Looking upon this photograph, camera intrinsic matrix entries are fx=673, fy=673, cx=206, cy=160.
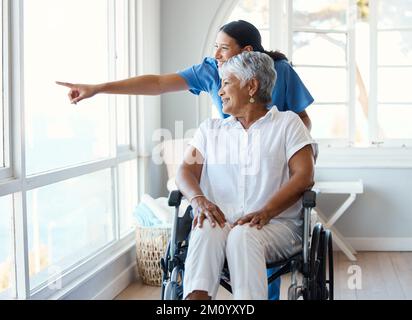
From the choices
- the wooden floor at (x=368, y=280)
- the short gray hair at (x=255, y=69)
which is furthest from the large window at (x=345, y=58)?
the short gray hair at (x=255, y=69)

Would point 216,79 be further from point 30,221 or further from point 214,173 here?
point 30,221

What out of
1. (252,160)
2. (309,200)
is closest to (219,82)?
(252,160)

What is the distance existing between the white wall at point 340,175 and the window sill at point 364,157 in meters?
0.05

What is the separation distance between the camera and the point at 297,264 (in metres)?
2.39

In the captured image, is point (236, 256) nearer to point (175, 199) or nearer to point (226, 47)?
point (175, 199)

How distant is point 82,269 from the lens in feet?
11.6

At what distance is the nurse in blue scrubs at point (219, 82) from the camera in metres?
2.74

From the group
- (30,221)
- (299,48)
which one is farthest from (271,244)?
(299,48)

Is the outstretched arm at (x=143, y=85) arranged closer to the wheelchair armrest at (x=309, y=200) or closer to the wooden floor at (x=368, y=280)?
the wheelchair armrest at (x=309, y=200)

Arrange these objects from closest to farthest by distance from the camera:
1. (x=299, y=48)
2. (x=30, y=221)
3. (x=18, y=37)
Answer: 1. (x=18, y=37)
2. (x=30, y=221)
3. (x=299, y=48)

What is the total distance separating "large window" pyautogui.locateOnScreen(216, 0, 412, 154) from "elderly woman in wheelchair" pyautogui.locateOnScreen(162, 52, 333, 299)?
8.63 ft

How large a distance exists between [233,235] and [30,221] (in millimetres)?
1145

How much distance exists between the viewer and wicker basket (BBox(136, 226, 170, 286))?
4.14 meters

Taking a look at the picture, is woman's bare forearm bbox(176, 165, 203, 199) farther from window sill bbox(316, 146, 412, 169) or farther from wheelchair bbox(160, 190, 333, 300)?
window sill bbox(316, 146, 412, 169)
